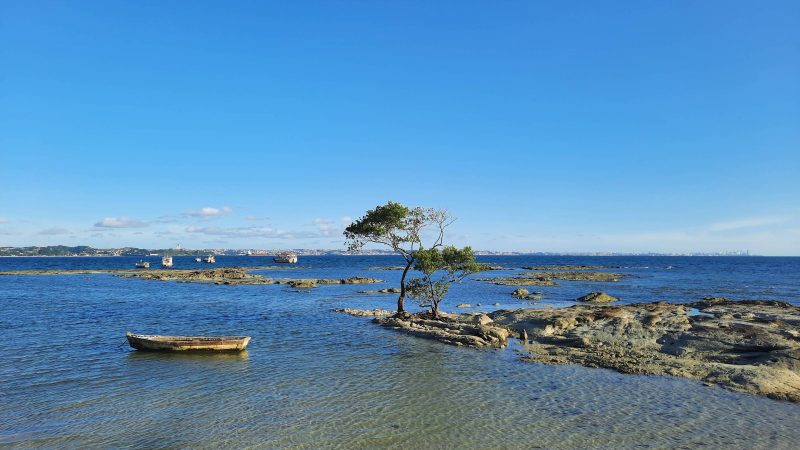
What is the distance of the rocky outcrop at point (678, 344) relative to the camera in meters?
26.2

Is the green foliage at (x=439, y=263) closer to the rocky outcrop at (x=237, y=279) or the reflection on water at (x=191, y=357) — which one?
the reflection on water at (x=191, y=357)

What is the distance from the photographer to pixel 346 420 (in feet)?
65.4

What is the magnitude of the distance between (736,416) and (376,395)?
50.0 feet

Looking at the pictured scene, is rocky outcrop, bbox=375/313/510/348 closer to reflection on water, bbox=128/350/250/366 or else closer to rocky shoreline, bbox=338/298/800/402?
rocky shoreline, bbox=338/298/800/402

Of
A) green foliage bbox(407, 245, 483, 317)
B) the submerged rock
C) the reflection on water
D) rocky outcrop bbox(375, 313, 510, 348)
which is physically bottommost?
the reflection on water

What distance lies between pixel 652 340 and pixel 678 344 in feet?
5.70

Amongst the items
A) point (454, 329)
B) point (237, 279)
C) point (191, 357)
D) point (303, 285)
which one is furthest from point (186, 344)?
point (237, 279)

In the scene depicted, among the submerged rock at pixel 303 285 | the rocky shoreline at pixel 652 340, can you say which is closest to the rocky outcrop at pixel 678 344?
the rocky shoreline at pixel 652 340

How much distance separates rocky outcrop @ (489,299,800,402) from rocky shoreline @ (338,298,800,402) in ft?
0.15

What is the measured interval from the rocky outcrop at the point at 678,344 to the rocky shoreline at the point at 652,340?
0.04 m

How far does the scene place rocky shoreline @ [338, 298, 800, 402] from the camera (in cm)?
2667

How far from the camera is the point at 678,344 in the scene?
109ft

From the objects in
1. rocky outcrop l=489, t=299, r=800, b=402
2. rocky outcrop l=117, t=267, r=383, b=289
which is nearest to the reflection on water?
rocky outcrop l=489, t=299, r=800, b=402

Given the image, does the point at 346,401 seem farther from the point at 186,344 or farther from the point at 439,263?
the point at 439,263
